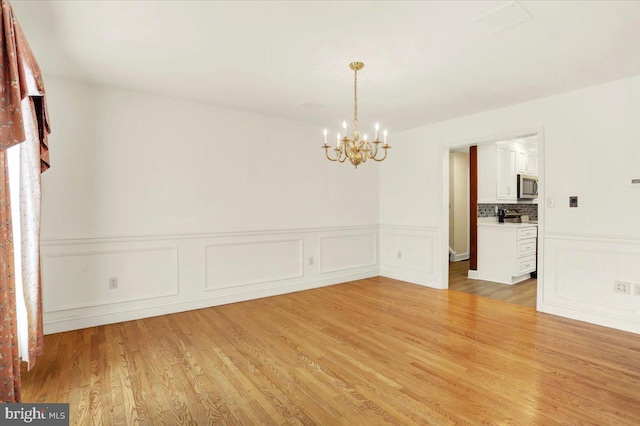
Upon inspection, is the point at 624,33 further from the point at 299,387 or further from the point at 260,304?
the point at 260,304

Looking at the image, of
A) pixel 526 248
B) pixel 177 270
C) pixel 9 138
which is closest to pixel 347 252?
pixel 177 270

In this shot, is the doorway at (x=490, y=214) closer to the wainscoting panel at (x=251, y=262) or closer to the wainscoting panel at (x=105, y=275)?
the wainscoting panel at (x=251, y=262)

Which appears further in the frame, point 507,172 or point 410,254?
point 507,172

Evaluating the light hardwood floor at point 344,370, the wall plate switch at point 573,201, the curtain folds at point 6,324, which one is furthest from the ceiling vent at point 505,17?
the curtain folds at point 6,324

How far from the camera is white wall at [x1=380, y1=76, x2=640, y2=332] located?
3.21m

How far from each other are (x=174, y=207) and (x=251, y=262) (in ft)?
3.90

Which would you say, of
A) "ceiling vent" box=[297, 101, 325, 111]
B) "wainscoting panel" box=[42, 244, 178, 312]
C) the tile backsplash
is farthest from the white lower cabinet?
"wainscoting panel" box=[42, 244, 178, 312]

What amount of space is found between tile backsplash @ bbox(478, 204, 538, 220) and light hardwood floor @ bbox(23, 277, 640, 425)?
108 inches

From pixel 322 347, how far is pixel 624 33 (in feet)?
10.7

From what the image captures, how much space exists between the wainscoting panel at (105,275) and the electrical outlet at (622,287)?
4624 mm

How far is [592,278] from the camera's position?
11.3ft

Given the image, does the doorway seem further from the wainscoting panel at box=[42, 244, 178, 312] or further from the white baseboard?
the wainscoting panel at box=[42, 244, 178, 312]

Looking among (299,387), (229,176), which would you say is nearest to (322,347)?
(299,387)

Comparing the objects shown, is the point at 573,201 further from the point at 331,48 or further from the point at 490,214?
the point at 331,48
